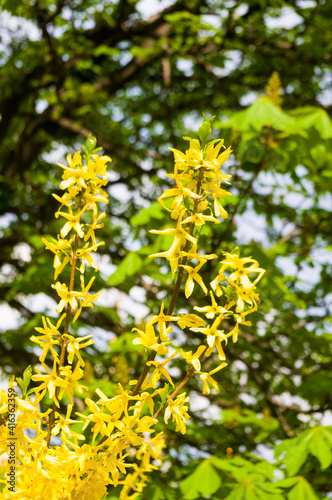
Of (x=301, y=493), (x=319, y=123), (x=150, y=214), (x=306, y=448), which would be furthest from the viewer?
(x=150, y=214)

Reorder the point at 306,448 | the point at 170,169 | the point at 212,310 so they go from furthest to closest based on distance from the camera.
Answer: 1. the point at 170,169
2. the point at 306,448
3. the point at 212,310

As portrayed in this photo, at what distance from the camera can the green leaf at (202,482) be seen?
2580mm

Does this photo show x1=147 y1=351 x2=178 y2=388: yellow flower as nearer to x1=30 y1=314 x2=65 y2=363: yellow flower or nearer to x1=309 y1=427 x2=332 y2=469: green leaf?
x1=30 y1=314 x2=65 y2=363: yellow flower

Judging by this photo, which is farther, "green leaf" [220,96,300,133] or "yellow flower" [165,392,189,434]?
"green leaf" [220,96,300,133]

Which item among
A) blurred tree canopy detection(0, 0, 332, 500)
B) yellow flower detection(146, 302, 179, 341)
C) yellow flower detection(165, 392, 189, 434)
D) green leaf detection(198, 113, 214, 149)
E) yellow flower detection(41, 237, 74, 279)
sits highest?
green leaf detection(198, 113, 214, 149)

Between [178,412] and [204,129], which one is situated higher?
[204,129]

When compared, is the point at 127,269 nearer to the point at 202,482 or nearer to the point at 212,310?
the point at 202,482

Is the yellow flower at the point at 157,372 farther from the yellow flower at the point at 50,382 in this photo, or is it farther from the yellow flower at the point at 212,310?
the yellow flower at the point at 50,382

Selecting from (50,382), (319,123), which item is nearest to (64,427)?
(50,382)

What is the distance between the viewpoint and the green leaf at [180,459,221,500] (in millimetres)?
2580

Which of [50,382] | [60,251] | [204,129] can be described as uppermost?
[204,129]

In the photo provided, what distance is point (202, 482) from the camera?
2627 millimetres

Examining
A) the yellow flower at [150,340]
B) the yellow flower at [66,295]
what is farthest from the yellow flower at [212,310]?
the yellow flower at [66,295]

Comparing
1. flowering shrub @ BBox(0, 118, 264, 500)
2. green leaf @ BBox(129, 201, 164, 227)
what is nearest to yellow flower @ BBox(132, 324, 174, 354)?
flowering shrub @ BBox(0, 118, 264, 500)
